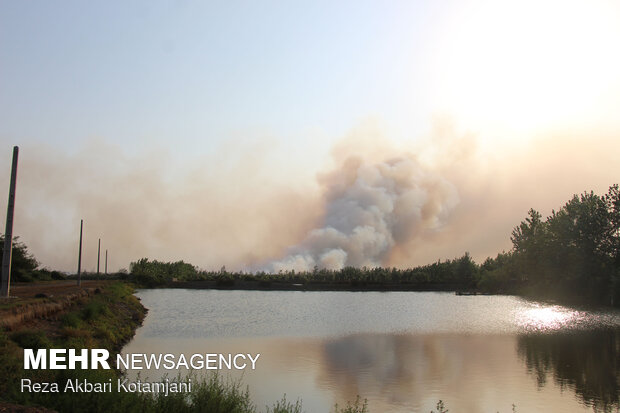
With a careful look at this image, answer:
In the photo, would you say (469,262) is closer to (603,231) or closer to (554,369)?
(603,231)

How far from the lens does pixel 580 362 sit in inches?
1200

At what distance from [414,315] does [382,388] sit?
3607cm

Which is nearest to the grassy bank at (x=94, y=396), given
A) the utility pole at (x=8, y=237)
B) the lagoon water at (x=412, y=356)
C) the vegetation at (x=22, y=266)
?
the lagoon water at (x=412, y=356)

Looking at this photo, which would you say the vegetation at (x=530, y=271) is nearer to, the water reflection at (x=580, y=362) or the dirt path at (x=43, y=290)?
the water reflection at (x=580, y=362)

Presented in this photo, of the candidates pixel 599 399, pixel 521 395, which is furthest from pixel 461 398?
pixel 599 399

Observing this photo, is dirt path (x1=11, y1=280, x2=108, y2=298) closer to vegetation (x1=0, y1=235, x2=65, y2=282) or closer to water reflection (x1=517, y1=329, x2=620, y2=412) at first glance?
vegetation (x1=0, y1=235, x2=65, y2=282)

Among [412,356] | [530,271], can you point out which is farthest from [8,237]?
[530,271]

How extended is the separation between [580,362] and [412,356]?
31.2 ft

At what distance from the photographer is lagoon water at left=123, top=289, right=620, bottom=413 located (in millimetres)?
21672

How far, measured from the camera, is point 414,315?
190 feet

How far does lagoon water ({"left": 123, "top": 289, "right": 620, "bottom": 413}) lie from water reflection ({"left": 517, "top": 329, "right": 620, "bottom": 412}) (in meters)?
0.06

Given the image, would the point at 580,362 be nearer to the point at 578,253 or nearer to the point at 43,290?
the point at 43,290

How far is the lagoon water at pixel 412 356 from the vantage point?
21672 millimetres

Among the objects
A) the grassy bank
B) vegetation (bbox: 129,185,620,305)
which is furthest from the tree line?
the grassy bank
